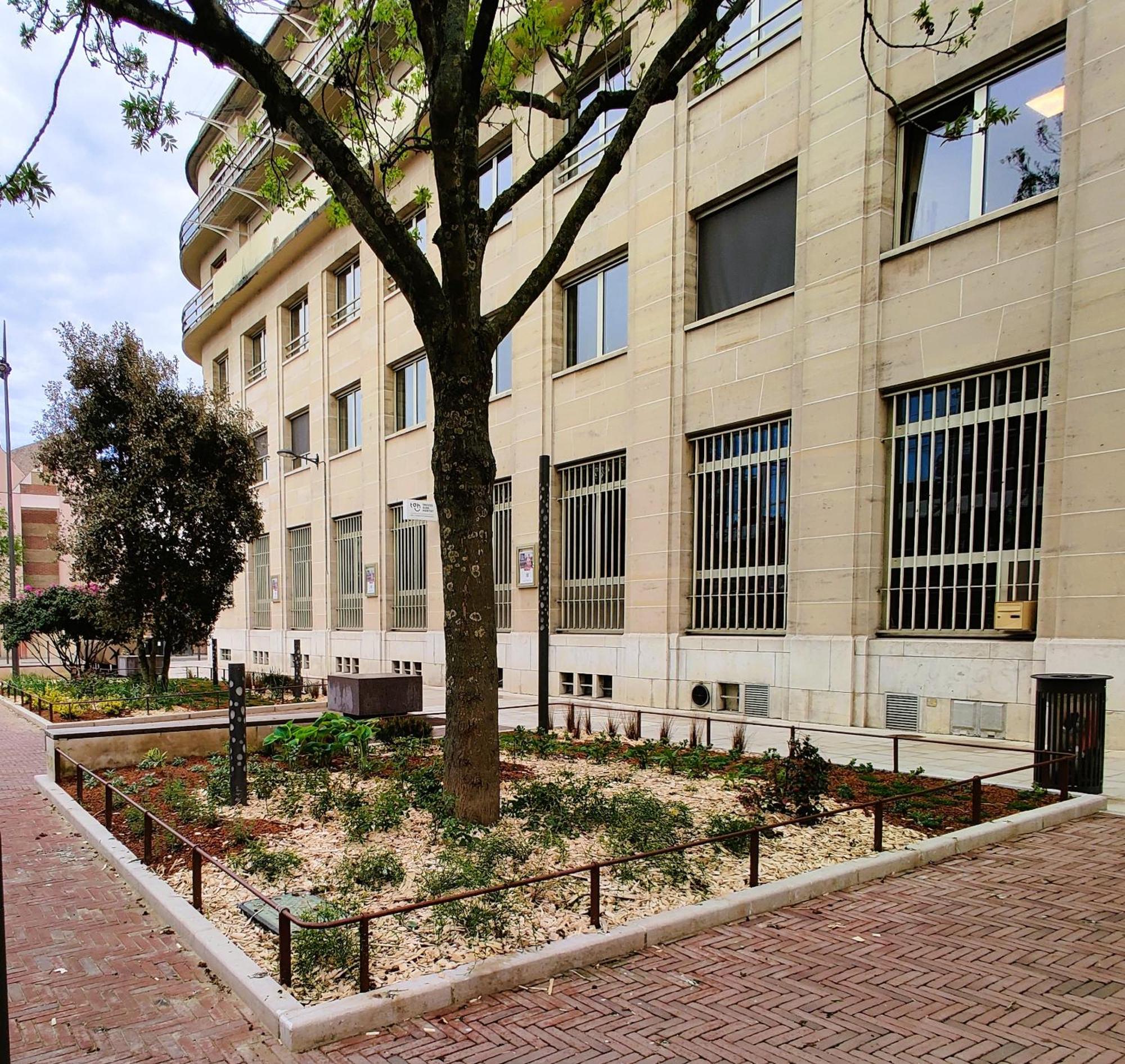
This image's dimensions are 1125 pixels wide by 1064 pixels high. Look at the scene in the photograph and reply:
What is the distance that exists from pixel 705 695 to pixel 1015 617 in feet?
17.4

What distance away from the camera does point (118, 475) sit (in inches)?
635

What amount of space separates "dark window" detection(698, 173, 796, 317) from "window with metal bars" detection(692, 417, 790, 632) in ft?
8.05

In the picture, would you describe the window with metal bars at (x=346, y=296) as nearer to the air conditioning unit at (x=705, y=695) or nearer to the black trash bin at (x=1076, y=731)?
A: the air conditioning unit at (x=705, y=695)

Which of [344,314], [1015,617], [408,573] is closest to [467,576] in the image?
[1015,617]

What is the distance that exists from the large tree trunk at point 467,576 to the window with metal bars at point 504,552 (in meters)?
12.3

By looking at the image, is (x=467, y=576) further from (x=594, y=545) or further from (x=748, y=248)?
(x=594, y=545)

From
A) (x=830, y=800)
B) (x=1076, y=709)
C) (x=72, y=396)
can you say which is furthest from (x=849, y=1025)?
(x=72, y=396)

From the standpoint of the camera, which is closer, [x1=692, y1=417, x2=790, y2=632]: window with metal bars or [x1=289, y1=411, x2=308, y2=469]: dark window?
[x1=692, y1=417, x2=790, y2=632]: window with metal bars

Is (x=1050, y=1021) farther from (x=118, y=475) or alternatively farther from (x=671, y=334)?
(x=118, y=475)

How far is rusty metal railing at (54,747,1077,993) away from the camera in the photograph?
379 centimetres

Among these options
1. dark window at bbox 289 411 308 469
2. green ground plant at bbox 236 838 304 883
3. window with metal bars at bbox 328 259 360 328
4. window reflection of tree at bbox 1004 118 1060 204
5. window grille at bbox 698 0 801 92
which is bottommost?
green ground plant at bbox 236 838 304 883

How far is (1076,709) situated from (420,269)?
7.16m

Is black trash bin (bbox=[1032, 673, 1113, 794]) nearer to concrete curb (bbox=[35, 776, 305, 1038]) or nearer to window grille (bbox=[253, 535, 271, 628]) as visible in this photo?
concrete curb (bbox=[35, 776, 305, 1038])

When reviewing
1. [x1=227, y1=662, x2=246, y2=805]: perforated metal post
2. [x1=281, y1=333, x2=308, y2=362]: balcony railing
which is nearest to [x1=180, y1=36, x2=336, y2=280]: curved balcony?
[x1=281, y1=333, x2=308, y2=362]: balcony railing
